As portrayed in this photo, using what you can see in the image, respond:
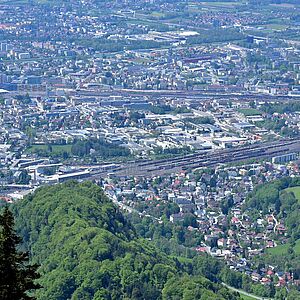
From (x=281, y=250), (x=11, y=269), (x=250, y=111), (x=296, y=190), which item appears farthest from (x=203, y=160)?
(x=11, y=269)

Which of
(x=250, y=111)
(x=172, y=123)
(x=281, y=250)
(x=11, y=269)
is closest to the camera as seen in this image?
(x=11, y=269)

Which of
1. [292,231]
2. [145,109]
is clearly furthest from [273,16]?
[292,231]

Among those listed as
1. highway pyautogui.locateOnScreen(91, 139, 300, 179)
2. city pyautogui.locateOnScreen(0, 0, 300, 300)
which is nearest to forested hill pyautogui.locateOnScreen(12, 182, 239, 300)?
city pyautogui.locateOnScreen(0, 0, 300, 300)

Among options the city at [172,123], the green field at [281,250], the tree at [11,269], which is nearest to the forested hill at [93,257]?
the city at [172,123]

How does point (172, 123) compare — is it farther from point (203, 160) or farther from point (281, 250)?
point (281, 250)

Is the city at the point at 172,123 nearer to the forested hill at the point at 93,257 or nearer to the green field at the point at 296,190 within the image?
the green field at the point at 296,190

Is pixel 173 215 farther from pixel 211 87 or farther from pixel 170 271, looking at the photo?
pixel 211 87
